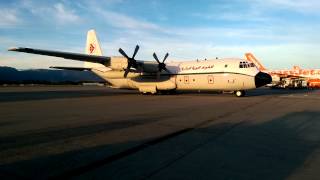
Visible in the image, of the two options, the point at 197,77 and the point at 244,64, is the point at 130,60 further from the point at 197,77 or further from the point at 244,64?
the point at 244,64

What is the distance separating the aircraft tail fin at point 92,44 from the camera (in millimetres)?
35734

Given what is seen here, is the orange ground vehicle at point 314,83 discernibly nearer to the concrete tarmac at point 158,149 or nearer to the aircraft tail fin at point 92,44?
the aircraft tail fin at point 92,44

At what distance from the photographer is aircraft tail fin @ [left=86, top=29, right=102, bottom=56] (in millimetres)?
35734

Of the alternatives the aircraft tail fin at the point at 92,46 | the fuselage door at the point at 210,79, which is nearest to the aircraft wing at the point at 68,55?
the aircraft tail fin at the point at 92,46

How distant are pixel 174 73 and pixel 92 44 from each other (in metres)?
11.1

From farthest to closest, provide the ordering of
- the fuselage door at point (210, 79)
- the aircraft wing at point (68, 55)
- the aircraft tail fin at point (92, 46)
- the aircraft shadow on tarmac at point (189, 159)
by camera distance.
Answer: the aircraft tail fin at point (92, 46), the fuselage door at point (210, 79), the aircraft wing at point (68, 55), the aircraft shadow on tarmac at point (189, 159)

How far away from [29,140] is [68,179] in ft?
11.7

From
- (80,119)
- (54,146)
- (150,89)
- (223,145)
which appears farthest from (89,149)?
(150,89)

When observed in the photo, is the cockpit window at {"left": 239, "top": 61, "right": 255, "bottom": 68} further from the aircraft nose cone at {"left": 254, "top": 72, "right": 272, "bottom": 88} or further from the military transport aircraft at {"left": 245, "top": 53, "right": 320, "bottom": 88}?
the military transport aircraft at {"left": 245, "top": 53, "right": 320, "bottom": 88}

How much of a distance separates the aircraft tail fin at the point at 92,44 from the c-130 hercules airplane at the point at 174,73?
2.07m

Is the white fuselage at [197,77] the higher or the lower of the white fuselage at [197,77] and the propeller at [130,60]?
the lower

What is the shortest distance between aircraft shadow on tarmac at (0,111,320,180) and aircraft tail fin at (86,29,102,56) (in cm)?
2819

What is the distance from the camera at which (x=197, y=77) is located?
29.3m

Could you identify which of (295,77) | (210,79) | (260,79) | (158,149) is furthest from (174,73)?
(295,77)
